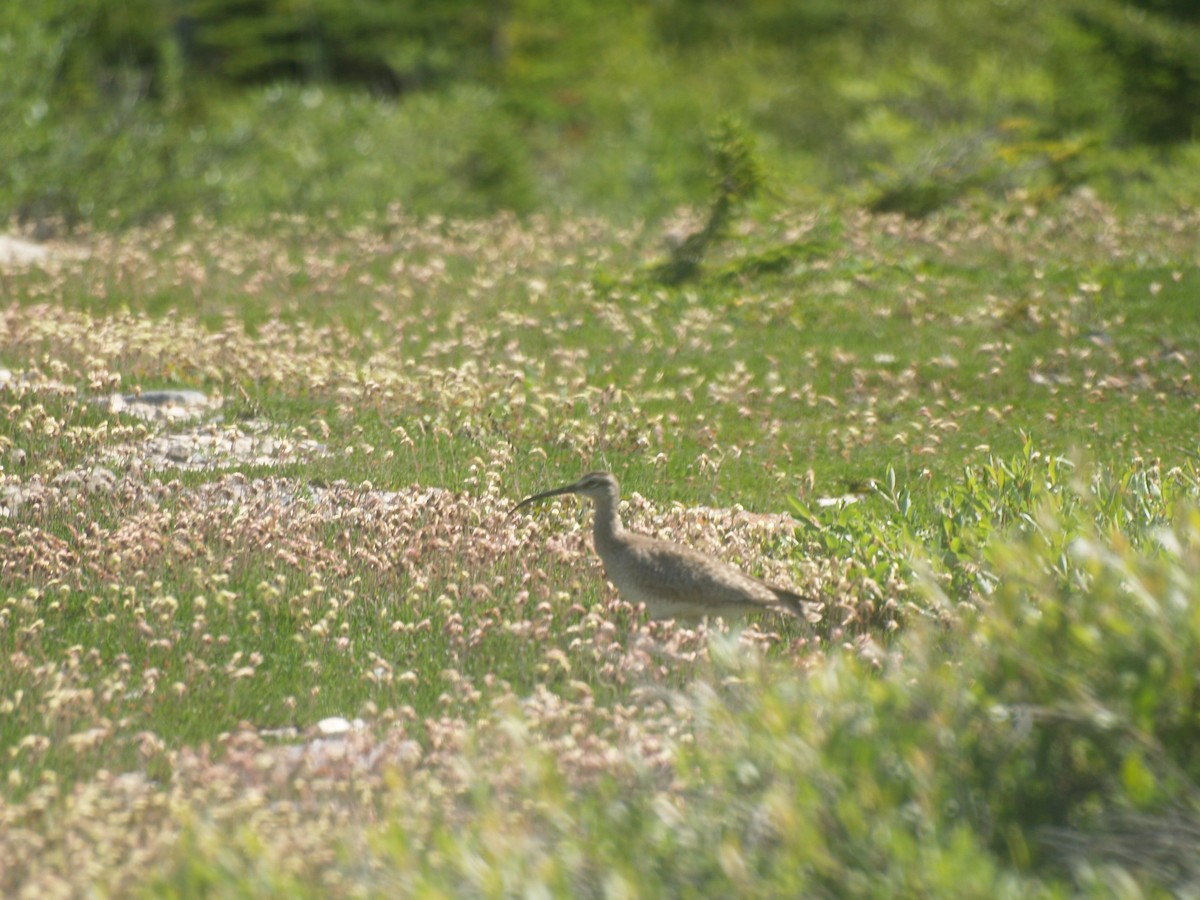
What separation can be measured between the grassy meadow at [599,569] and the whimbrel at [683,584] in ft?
0.63

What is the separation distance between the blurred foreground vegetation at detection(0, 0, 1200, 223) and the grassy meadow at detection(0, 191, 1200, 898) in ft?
10.7

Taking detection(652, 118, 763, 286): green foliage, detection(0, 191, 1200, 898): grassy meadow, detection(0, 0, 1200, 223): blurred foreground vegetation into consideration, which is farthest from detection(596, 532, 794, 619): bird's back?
detection(0, 0, 1200, 223): blurred foreground vegetation

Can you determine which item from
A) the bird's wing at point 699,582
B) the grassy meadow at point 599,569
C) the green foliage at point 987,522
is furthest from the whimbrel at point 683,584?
the green foliage at point 987,522

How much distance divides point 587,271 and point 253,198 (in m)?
7.12

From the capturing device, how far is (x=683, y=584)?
8.29 metres

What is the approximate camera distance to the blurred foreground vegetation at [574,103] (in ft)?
72.5

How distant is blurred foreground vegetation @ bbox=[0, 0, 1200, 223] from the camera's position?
870 inches

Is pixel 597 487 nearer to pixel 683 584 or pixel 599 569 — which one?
pixel 599 569

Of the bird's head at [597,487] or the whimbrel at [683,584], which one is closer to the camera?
the whimbrel at [683,584]

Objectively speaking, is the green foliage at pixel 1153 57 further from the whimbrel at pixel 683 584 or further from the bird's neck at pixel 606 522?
the whimbrel at pixel 683 584

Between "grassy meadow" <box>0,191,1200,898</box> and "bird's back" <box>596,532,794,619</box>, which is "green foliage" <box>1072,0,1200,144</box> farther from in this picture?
"bird's back" <box>596,532,794,619</box>

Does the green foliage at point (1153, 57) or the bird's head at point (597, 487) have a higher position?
the bird's head at point (597, 487)

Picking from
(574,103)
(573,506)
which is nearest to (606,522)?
(573,506)

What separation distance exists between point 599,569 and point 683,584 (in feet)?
4.31
